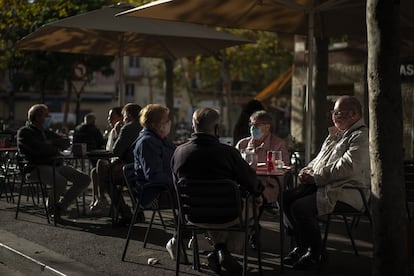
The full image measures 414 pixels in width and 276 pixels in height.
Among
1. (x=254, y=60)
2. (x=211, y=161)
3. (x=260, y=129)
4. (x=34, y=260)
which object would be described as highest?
(x=254, y=60)

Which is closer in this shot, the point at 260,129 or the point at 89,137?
the point at 260,129

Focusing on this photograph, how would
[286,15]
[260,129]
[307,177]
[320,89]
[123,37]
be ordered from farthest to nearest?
[320,89], [123,37], [286,15], [260,129], [307,177]

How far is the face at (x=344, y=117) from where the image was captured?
5.92 metres

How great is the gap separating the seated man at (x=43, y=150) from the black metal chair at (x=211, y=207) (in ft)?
10.6

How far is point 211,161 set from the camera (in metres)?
5.28

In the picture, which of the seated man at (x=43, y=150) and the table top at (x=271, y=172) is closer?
the table top at (x=271, y=172)

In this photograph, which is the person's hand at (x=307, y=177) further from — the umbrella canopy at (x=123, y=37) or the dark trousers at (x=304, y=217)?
the umbrella canopy at (x=123, y=37)

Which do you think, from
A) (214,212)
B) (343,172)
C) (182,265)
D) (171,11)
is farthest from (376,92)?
(171,11)

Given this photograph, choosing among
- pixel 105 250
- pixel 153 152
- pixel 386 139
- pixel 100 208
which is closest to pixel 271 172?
pixel 153 152

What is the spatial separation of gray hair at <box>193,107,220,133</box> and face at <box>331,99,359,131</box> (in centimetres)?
116

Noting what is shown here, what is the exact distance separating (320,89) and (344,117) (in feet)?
20.1

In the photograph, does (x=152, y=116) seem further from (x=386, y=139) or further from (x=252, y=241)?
(x=386, y=139)

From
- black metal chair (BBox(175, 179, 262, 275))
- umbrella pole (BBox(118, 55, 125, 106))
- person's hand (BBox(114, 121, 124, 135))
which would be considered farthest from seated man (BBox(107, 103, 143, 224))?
umbrella pole (BBox(118, 55, 125, 106))

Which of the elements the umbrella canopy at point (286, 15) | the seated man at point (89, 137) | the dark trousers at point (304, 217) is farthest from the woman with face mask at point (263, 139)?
the seated man at point (89, 137)
